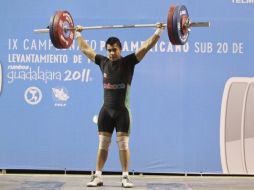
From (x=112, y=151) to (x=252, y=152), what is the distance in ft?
4.56

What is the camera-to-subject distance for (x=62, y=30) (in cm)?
414

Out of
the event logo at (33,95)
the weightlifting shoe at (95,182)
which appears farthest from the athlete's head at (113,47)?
the event logo at (33,95)

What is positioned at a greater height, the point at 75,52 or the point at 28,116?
the point at 75,52

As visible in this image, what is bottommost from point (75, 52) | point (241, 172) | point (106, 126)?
point (241, 172)

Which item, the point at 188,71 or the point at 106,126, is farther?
the point at 188,71

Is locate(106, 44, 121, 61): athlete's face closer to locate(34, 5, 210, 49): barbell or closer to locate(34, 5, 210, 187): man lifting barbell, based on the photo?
locate(34, 5, 210, 187): man lifting barbell

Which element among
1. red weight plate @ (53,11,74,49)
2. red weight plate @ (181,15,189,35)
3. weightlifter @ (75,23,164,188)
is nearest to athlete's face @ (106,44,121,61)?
A: weightlifter @ (75,23,164,188)

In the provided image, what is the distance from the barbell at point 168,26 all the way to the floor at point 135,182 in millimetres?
1190

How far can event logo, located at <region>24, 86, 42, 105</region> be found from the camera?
4898mm

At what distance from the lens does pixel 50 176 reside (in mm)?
4688

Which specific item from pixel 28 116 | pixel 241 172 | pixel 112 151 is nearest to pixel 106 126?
pixel 112 151

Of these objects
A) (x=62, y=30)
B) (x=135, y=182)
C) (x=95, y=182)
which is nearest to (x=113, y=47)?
(x=62, y=30)

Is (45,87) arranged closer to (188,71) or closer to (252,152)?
(188,71)

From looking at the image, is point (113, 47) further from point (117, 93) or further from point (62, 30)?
point (62, 30)
